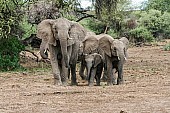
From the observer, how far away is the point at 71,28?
1418 centimetres

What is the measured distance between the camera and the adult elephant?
13703mm

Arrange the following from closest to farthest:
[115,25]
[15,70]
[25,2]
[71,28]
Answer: [71,28], [15,70], [25,2], [115,25]

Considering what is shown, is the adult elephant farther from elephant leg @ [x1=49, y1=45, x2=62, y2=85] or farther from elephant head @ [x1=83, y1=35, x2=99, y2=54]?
elephant head @ [x1=83, y1=35, x2=99, y2=54]

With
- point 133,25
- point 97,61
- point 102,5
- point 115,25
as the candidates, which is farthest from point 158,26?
point 97,61

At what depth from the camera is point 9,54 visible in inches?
803

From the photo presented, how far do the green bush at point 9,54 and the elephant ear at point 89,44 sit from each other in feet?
18.1

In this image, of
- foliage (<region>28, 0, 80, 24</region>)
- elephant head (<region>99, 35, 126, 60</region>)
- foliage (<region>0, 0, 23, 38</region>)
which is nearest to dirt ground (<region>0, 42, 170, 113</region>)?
elephant head (<region>99, 35, 126, 60</region>)

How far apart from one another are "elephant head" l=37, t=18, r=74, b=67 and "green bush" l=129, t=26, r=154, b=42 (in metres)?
28.8

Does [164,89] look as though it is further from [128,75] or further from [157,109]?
[128,75]

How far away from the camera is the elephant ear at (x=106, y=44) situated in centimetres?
1457

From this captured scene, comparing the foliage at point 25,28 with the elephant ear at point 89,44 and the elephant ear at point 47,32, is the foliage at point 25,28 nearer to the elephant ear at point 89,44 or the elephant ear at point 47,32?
the elephant ear at point 89,44

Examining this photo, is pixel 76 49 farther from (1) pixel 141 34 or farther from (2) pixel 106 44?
(1) pixel 141 34

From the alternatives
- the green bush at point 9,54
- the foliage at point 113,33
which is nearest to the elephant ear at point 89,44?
the green bush at point 9,54

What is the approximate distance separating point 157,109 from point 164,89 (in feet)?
10.6
